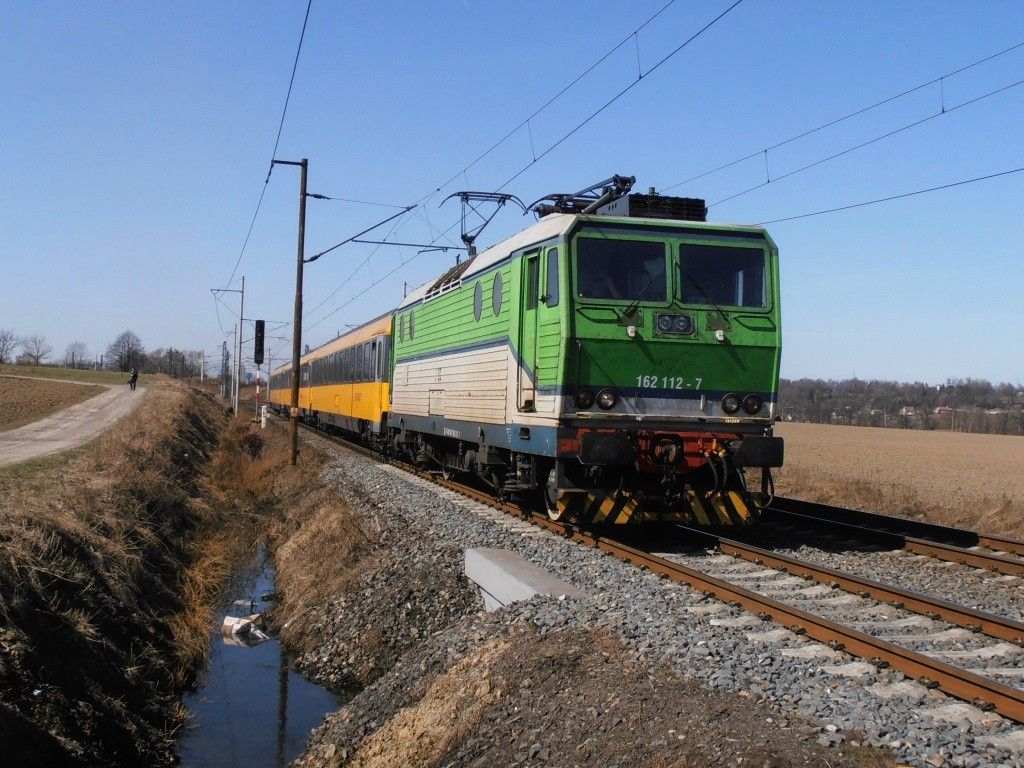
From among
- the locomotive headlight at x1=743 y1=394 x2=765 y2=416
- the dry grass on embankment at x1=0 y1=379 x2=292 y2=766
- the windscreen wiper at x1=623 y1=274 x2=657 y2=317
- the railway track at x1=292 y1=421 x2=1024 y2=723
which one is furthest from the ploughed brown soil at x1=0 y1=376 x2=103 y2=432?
the railway track at x1=292 y1=421 x2=1024 y2=723

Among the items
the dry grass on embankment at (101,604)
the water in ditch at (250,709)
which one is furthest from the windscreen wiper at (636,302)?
the dry grass on embankment at (101,604)

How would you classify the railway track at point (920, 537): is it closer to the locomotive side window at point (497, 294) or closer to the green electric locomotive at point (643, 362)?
the green electric locomotive at point (643, 362)

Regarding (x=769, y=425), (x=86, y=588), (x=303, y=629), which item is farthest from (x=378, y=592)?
(x=769, y=425)

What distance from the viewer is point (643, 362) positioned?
1000 cm

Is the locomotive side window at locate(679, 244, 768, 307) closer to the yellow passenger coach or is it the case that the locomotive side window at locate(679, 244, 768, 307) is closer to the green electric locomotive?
the green electric locomotive

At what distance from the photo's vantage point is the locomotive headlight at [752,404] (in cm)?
1031

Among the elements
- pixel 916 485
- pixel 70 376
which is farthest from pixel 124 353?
pixel 916 485

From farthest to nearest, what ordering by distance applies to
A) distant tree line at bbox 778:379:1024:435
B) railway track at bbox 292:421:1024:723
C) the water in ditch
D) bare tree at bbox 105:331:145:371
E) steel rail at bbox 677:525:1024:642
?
bare tree at bbox 105:331:145:371 < distant tree line at bbox 778:379:1024:435 < the water in ditch < steel rail at bbox 677:525:1024:642 < railway track at bbox 292:421:1024:723

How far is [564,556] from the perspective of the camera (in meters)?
9.55

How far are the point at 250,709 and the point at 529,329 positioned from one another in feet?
15.8

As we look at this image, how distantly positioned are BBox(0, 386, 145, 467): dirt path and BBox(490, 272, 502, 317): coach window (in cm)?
893

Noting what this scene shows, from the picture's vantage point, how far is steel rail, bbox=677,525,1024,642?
669 cm

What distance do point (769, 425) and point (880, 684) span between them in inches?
199

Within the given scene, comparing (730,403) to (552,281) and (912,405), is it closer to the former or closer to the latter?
(552,281)
